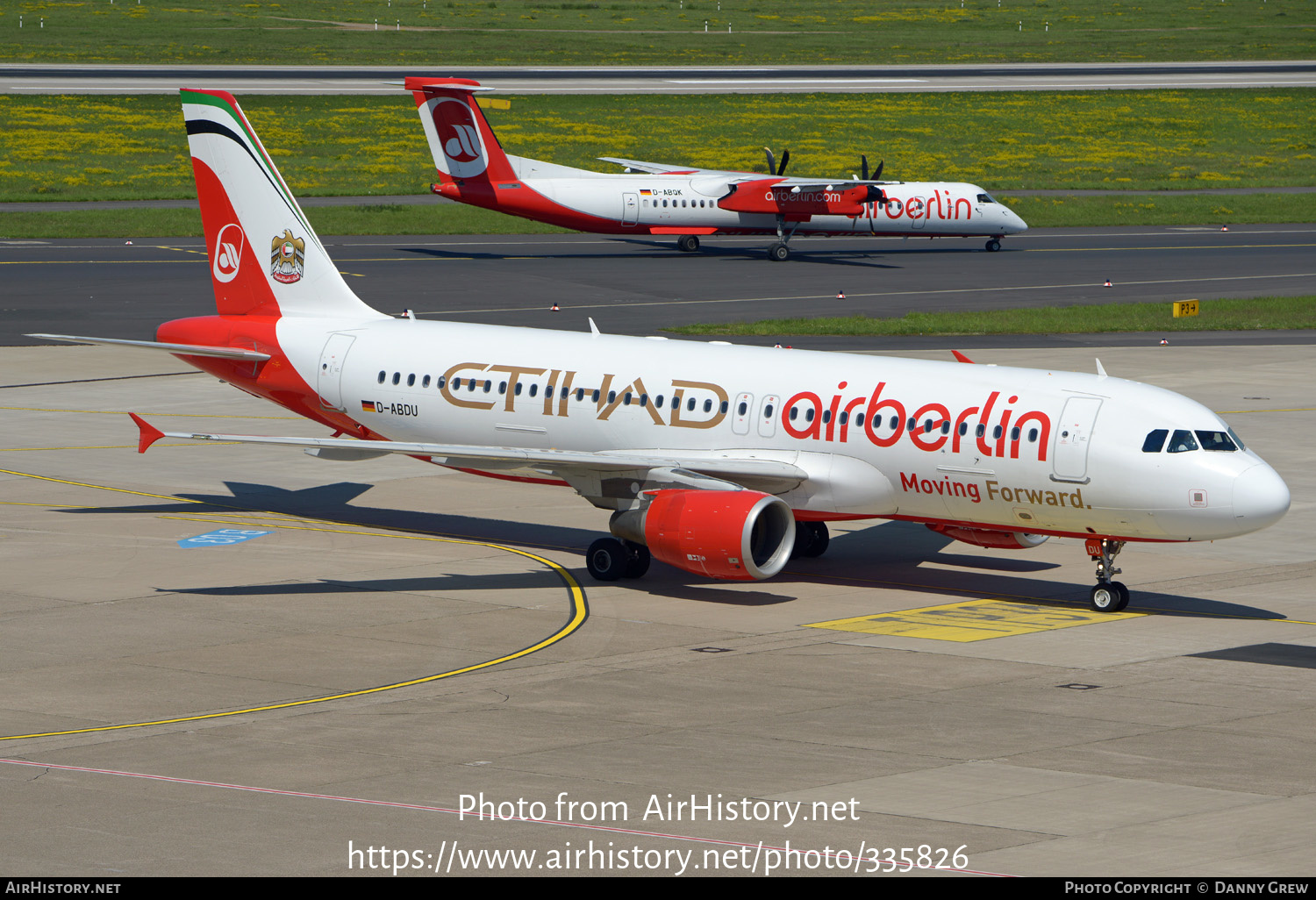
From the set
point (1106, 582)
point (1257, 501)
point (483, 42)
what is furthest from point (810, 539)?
point (483, 42)

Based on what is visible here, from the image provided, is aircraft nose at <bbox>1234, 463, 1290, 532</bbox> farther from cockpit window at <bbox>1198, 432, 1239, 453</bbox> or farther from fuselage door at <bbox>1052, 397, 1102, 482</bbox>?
fuselage door at <bbox>1052, 397, 1102, 482</bbox>

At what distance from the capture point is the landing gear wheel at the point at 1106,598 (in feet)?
100

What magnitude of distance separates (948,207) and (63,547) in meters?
63.8

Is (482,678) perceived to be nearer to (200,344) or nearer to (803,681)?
(803,681)

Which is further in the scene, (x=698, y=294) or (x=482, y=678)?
(x=698, y=294)

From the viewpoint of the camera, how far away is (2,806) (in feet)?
64.3

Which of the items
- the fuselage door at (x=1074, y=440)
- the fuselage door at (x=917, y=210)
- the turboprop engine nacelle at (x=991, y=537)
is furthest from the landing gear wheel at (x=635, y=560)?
the fuselage door at (x=917, y=210)

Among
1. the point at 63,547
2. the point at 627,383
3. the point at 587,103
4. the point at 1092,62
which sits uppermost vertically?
the point at 1092,62

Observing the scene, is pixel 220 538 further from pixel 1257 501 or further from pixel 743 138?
pixel 743 138

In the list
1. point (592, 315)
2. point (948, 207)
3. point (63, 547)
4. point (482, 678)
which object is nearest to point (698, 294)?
point (592, 315)

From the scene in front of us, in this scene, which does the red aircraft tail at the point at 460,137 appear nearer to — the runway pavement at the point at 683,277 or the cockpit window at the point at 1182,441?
the runway pavement at the point at 683,277

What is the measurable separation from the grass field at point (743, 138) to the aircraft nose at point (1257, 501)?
280ft

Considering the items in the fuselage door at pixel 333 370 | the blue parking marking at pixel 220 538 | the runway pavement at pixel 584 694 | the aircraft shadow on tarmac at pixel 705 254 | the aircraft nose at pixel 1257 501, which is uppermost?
the aircraft shadow on tarmac at pixel 705 254

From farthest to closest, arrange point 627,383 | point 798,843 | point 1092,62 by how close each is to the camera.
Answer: point 1092,62
point 627,383
point 798,843
